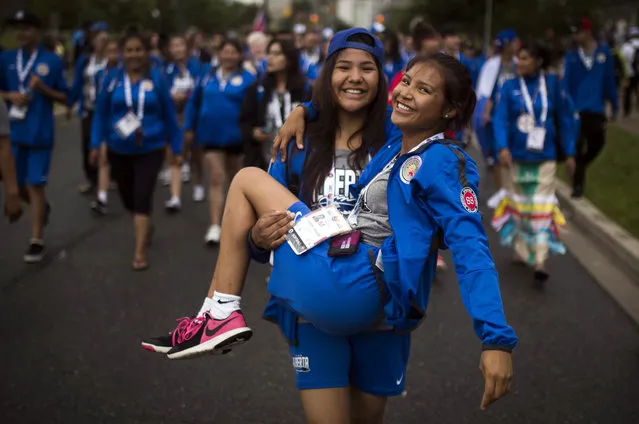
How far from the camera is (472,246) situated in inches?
99.7

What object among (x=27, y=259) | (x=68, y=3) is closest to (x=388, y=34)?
(x=27, y=259)

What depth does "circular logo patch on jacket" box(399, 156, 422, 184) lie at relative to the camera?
8.80 feet

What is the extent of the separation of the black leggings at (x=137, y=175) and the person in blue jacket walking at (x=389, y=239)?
459 centimetres

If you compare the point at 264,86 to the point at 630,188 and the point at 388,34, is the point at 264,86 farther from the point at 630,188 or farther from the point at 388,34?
the point at 630,188

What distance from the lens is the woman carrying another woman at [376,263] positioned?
2.57m

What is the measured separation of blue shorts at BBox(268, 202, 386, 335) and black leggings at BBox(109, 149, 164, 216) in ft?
15.9

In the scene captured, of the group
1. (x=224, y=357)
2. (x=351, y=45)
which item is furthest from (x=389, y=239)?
(x=224, y=357)

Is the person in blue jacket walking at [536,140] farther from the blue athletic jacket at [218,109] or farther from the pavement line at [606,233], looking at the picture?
the blue athletic jacket at [218,109]

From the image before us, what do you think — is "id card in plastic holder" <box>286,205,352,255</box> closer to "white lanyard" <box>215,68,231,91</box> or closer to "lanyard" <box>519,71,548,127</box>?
"lanyard" <box>519,71,548,127</box>

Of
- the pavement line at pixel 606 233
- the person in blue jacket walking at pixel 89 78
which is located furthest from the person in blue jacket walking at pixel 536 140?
the person in blue jacket walking at pixel 89 78

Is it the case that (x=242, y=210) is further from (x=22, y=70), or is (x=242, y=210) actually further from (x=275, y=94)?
(x=22, y=70)

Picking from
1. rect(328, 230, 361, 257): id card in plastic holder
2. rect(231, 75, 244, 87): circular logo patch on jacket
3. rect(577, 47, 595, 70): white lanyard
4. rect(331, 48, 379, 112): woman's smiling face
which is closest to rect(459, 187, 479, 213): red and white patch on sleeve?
rect(328, 230, 361, 257): id card in plastic holder

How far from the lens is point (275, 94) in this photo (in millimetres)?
7258

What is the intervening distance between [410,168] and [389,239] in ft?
0.78
